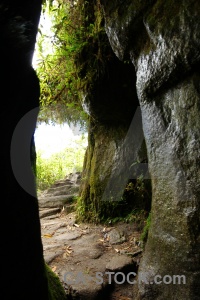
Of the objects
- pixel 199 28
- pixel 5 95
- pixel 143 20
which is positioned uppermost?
pixel 143 20

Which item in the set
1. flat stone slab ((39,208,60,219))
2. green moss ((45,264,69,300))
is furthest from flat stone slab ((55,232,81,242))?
green moss ((45,264,69,300))

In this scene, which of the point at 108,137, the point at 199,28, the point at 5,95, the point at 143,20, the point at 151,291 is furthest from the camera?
the point at 108,137

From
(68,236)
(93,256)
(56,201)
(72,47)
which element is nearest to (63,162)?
(56,201)

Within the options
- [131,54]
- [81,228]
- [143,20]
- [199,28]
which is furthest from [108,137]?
[199,28]

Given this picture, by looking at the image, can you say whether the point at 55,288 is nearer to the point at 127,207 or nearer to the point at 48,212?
the point at 127,207

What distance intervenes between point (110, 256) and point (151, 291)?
107cm

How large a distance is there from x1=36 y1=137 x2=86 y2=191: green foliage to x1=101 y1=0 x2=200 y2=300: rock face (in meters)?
9.30

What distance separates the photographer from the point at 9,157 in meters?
1.70

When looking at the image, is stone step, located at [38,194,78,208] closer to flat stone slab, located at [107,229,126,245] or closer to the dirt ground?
the dirt ground

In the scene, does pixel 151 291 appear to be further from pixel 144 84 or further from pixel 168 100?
pixel 144 84

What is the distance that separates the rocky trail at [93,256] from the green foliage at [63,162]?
253 inches

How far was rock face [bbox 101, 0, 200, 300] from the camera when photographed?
2.83m

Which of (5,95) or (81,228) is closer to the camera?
(5,95)

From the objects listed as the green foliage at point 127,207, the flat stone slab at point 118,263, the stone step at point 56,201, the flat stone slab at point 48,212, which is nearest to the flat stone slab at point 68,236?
the green foliage at point 127,207
